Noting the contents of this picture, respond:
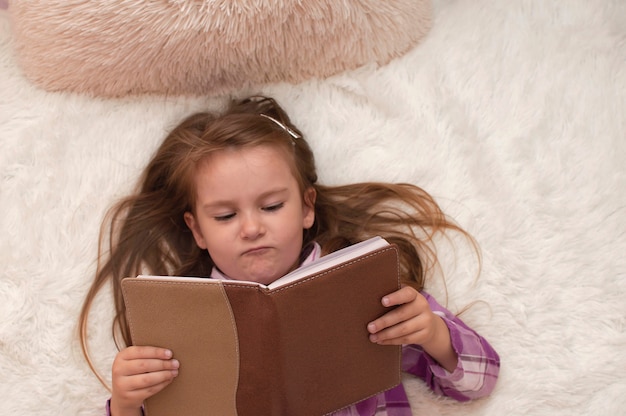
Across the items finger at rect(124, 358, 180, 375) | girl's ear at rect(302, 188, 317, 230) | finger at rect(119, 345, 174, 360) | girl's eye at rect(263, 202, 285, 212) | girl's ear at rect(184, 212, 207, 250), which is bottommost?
finger at rect(124, 358, 180, 375)

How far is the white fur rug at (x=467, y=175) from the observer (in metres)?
1.27

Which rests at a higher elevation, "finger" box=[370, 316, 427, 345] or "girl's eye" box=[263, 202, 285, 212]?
"girl's eye" box=[263, 202, 285, 212]

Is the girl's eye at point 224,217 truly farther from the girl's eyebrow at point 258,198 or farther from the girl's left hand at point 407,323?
the girl's left hand at point 407,323

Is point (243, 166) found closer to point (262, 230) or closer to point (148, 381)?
point (262, 230)

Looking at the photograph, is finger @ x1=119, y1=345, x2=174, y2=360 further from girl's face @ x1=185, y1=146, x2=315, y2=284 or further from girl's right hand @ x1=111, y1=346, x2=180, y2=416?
girl's face @ x1=185, y1=146, x2=315, y2=284

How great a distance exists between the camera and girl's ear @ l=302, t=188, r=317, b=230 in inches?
51.8

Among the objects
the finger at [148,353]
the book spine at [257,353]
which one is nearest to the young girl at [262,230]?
the finger at [148,353]

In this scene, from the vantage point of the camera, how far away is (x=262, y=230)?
46.5 inches

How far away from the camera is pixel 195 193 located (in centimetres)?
127

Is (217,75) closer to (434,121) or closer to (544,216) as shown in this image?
(434,121)

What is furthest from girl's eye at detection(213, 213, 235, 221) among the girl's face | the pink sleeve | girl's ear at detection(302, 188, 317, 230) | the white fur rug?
the pink sleeve

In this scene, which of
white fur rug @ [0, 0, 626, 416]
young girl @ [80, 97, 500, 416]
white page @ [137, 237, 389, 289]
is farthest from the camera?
white fur rug @ [0, 0, 626, 416]

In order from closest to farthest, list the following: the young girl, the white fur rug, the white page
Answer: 1. the white page
2. the young girl
3. the white fur rug

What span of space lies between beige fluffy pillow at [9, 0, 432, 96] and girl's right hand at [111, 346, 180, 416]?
54 centimetres
